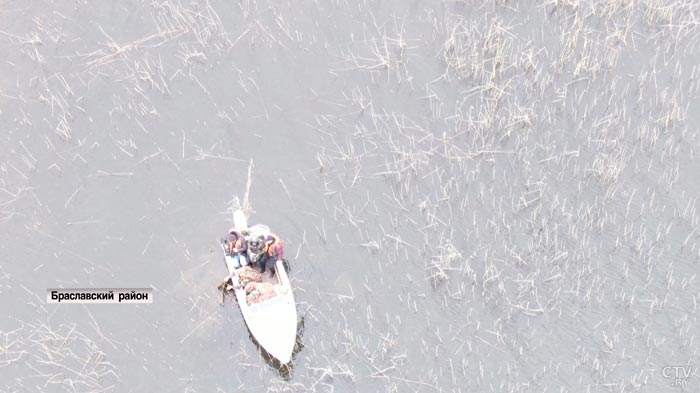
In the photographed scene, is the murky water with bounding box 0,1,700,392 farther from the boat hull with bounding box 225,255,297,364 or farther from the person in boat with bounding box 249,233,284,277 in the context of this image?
the person in boat with bounding box 249,233,284,277

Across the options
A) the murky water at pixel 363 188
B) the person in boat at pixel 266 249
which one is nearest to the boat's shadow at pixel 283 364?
the murky water at pixel 363 188

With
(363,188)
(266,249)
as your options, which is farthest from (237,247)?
(363,188)

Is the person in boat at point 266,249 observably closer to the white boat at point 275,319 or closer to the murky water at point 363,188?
the white boat at point 275,319

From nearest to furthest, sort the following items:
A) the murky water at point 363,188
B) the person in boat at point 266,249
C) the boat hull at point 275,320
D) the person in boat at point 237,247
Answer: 1. the boat hull at point 275,320
2. the murky water at point 363,188
3. the person in boat at point 266,249
4. the person in boat at point 237,247

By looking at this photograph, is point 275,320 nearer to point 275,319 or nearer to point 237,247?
point 275,319

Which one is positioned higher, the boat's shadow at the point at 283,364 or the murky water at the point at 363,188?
the murky water at the point at 363,188

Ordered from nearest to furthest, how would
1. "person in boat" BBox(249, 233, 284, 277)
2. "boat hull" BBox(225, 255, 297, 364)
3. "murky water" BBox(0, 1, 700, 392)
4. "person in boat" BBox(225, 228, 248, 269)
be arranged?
"boat hull" BBox(225, 255, 297, 364) → "murky water" BBox(0, 1, 700, 392) → "person in boat" BBox(249, 233, 284, 277) → "person in boat" BBox(225, 228, 248, 269)

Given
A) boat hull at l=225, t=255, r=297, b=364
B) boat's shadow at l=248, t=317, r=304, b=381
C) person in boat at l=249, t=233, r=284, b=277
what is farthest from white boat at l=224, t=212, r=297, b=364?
person in boat at l=249, t=233, r=284, b=277
